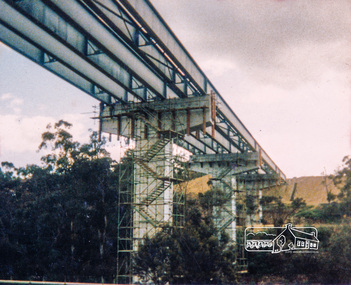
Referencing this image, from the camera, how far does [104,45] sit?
15617mm

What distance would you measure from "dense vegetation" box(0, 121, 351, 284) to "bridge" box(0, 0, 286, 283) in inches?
295

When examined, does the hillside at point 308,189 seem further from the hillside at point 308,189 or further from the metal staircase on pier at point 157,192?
the metal staircase on pier at point 157,192

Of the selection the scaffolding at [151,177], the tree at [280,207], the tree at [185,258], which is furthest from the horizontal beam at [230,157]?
the tree at [185,258]

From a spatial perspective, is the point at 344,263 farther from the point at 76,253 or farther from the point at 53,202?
the point at 53,202

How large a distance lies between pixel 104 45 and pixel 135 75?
3040 millimetres

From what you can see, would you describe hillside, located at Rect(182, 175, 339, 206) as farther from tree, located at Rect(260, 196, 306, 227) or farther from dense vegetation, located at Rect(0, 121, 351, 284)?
dense vegetation, located at Rect(0, 121, 351, 284)

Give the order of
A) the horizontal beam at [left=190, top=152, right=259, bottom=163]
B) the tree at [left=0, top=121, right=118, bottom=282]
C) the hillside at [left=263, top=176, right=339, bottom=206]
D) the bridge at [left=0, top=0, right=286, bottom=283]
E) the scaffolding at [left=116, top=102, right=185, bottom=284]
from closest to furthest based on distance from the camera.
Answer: the bridge at [left=0, top=0, right=286, bottom=283] → the scaffolding at [left=116, top=102, right=185, bottom=284] → the tree at [left=0, top=121, right=118, bottom=282] → the horizontal beam at [left=190, top=152, right=259, bottom=163] → the hillside at [left=263, top=176, right=339, bottom=206]

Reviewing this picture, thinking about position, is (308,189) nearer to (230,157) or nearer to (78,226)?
(230,157)

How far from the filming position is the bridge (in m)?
14.2

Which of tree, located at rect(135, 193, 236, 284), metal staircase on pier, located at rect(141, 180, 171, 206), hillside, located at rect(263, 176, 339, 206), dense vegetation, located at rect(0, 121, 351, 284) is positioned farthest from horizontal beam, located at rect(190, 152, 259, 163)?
hillside, located at rect(263, 176, 339, 206)

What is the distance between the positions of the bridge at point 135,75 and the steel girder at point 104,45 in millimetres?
38

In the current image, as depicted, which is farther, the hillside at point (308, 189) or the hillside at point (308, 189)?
the hillside at point (308, 189)

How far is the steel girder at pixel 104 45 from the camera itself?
45.2ft

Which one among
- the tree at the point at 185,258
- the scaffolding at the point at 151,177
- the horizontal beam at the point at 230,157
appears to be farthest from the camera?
the horizontal beam at the point at 230,157
